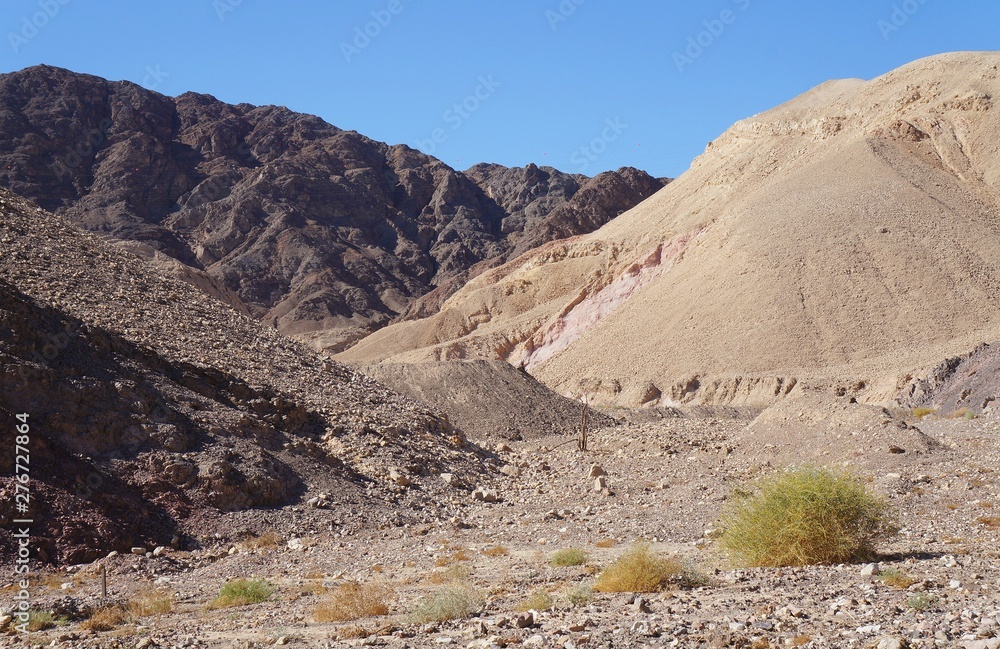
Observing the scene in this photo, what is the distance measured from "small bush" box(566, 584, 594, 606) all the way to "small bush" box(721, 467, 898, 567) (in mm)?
2178

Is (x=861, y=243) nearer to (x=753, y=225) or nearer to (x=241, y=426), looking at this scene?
(x=753, y=225)

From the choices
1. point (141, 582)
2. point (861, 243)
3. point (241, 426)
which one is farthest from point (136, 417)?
point (861, 243)

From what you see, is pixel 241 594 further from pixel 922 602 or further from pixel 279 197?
pixel 279 197

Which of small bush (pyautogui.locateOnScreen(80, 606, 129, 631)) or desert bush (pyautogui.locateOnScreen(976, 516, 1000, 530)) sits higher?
small bush (pyautogui.locateOnScreen(80, 606, 129, 631))

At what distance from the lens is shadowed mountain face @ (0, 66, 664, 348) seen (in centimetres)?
9762

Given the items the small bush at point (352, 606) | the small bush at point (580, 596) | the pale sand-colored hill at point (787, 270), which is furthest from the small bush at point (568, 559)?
the pale sand-colored hill at point (787, 270)

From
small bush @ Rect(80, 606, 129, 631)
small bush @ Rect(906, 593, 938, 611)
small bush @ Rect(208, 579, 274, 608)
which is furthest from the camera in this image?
small bush @ Rect(208, 579, 274, 608)

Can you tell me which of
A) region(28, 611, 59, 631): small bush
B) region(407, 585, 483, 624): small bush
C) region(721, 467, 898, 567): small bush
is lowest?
region(721, 467, 898, 567): small bush

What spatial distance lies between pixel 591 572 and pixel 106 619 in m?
4.94

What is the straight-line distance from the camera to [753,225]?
167 ft

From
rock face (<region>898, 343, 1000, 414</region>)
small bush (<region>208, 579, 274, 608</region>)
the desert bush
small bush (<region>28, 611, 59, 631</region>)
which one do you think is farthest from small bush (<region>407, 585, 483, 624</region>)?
rock face (<region>898, 343, 1000, 414</region>)

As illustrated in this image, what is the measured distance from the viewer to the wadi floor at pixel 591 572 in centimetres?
733

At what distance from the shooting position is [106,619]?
9164 mm

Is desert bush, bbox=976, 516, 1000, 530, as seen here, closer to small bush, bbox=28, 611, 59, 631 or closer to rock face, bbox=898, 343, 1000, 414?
small bush, bbox=28, 611, 59, 631
